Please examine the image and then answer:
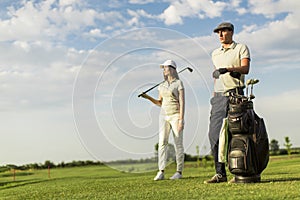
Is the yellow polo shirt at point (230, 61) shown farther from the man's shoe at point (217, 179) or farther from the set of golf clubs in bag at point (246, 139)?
the man's shoe at point (217, 179)

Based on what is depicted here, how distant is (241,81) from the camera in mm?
7336

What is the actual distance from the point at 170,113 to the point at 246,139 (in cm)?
232

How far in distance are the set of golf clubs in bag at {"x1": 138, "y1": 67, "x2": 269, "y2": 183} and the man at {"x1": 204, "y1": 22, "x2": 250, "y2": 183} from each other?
0.21 metres

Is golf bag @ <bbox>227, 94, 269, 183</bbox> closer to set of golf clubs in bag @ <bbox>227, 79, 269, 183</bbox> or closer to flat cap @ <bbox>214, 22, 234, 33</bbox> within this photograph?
set of golf clubs in bag @ <bbox>227, 79, 269, 183</bbox>

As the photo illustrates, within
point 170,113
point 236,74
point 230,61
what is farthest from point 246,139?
point 170,113

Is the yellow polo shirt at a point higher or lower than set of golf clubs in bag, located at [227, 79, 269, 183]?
higher

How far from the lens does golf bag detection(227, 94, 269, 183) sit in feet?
22.8

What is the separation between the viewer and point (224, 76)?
24.4 feet

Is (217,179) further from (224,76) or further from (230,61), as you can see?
(230,61)

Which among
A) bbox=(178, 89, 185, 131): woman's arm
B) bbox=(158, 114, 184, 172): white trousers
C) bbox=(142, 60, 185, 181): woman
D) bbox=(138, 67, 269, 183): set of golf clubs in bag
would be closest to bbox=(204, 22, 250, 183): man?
bbox=(138, 67, 269, 183): set of golf clubs in bag

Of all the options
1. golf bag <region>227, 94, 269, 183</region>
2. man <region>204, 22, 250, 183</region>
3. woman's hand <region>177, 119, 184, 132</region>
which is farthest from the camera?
woman's hand <region>177, 119, 184, 132</region>

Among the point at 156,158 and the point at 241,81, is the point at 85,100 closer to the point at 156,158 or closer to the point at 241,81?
the point at 156,158

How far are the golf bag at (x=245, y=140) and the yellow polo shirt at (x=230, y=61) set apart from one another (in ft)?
0.96

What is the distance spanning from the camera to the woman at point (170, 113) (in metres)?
8.98
